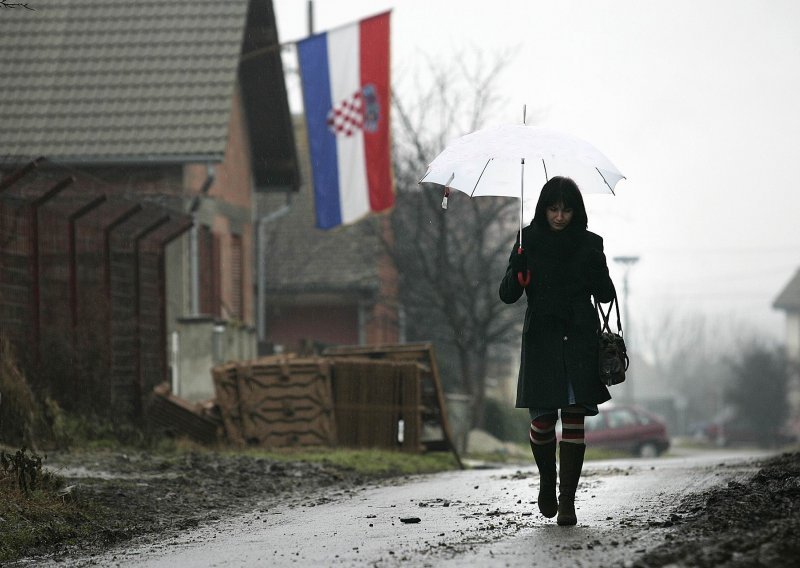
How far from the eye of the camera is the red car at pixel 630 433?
3959cm

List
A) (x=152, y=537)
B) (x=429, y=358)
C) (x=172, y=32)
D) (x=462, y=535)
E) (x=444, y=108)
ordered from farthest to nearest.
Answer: (x=444, y=108) < (x=172, y=32) < (x=429, y=358) < (x=152, y=537) < (x=462, y=535)

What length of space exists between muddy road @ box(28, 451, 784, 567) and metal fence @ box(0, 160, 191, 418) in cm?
474

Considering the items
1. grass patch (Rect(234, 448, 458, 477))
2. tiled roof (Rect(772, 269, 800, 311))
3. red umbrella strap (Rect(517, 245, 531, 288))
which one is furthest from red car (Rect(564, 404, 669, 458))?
tiled roof (Rect(772, 269, 800, 311))

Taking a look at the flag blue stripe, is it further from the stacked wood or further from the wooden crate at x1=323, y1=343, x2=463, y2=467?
the stacked wood

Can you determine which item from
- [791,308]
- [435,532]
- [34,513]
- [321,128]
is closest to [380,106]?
[321,128]

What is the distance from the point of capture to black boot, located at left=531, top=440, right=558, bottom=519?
7766 millimetres

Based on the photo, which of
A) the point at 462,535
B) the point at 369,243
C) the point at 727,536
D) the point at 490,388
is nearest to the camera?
the point at 727,536

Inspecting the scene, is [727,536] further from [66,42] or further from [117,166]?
→ [66,42]

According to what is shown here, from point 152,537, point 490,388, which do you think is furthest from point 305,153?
point 152,537

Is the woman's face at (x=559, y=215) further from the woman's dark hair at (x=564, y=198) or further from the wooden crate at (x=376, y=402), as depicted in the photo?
the wooden crate at (x=376, y=402)

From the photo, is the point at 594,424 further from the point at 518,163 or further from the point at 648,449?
the point at 518,163

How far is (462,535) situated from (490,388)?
4926 centimetres

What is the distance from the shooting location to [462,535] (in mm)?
7301

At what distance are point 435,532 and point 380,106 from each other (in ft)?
50.9
